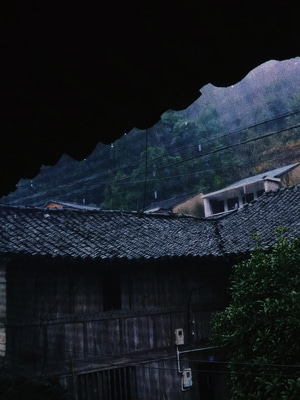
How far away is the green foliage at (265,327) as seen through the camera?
30.6 ft

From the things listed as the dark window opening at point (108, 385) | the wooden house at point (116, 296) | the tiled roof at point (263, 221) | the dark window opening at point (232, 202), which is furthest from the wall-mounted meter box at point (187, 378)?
the dark window opening at point (232, 202)

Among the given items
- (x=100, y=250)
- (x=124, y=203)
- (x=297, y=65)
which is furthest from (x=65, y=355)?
(x=297, y=65)

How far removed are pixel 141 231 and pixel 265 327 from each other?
245 inches

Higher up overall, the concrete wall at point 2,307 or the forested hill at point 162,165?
the forested hill at point 162,165

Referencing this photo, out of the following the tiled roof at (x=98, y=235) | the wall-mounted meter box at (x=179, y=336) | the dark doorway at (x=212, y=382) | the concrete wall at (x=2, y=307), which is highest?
the tiled roof at (x=98, y=235)

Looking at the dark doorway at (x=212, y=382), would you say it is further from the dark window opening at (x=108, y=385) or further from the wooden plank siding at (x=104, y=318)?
the dark window opening at (x=108, y=385)

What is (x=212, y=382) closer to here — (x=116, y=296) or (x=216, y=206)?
(x=116, y=296)

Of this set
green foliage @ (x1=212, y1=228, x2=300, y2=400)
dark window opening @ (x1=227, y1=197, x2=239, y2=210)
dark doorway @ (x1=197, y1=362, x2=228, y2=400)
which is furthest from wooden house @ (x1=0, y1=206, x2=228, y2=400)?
dark window opening @ (x1=227, y1=197, x2=239, y2=210)

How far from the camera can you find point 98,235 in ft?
44.5

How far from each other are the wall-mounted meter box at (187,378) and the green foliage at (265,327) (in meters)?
3.04

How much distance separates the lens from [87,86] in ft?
6.13

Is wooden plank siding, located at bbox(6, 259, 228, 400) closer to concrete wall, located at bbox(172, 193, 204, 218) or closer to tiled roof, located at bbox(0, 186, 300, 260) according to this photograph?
tiled roof, located at bbox(0, 186, 300, 260)

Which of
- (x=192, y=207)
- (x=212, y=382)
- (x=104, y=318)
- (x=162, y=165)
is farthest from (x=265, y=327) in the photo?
(x=162, y=165)

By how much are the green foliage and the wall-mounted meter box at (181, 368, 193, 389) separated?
304cm
